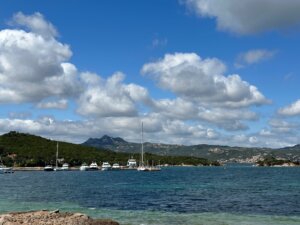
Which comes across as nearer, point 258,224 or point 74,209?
point 258,224

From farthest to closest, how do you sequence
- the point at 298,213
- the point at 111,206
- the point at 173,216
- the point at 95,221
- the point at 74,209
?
the point at 111,206, the point at 74,209, the point at 298,213, the point at 173,216, the point at 95,221

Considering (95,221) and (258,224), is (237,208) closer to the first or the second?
(258,224)

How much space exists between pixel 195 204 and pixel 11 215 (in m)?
36.7

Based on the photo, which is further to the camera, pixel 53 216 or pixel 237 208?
pixel 237 208

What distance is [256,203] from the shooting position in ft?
239

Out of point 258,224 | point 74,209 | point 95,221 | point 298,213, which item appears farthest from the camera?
point 74,209

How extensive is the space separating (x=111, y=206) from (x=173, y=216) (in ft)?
52.2

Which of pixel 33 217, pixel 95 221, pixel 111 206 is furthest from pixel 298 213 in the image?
pixel 33 217

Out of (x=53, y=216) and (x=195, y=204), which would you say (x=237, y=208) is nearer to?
(x=195, y=204)

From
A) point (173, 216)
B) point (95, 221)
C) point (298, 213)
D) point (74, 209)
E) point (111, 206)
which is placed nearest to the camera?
point (95, 221)

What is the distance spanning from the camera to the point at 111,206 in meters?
68.7

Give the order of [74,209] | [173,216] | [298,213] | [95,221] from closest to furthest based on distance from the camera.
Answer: [95,221] → [173,216] → [298,213] → [74,209]

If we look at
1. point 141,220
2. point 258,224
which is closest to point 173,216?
point 141,220

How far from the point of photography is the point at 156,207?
66.4 m
